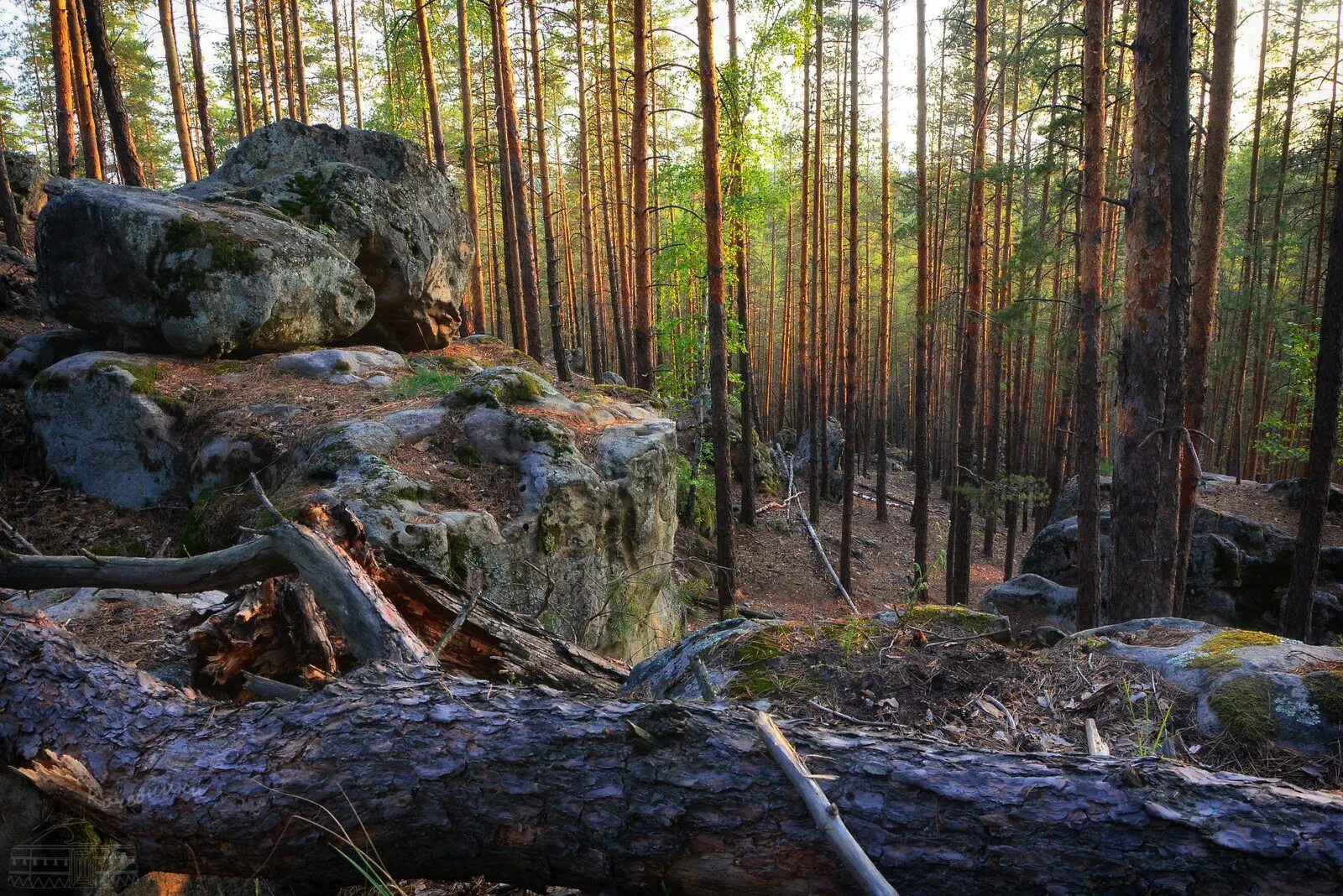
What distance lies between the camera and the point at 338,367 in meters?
8.44

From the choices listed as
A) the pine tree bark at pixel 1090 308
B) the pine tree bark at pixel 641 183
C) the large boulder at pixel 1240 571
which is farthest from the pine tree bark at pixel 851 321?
the pine tree bark at pixel 1090 308

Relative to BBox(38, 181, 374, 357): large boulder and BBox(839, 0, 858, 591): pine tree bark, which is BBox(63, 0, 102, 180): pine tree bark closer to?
BBox(38, 181, 374, 357): large boulder

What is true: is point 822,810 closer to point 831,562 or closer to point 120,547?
point 120,547

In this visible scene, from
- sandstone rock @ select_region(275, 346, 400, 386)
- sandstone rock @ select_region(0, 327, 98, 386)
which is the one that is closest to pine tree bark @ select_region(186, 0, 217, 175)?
sandstone rock @ select_region(0, 327, 98, 386)

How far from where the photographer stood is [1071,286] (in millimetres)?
19422

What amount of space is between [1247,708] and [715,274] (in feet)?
20.9

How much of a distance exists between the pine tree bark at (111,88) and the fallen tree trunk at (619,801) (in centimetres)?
1085

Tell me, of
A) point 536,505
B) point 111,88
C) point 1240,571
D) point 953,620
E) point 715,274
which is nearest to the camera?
point 953,620

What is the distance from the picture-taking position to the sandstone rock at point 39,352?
25.8 ft

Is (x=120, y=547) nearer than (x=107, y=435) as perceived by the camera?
Yes

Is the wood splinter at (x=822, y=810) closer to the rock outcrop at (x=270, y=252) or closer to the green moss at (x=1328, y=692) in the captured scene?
the green moss at (x=1328, y=692)

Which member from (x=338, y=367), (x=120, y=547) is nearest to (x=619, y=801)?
(x=120, y=547)

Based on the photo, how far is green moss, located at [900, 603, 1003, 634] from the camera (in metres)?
4.20

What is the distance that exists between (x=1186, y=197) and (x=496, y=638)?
684 centimetres
